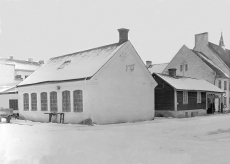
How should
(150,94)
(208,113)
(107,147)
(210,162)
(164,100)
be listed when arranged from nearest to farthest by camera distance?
(210,162) < (107,147) < (150,94) < (164,100) < (208,113)

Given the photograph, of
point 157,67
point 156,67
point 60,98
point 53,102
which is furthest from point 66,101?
point 156,67

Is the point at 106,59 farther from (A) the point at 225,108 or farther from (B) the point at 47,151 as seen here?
(A) the point at 225,108

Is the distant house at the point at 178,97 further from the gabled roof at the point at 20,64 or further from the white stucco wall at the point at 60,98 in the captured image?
the gabled roof at the point at 20,64

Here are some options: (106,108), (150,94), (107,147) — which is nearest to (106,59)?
(106,108)

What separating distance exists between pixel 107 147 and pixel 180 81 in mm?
19450

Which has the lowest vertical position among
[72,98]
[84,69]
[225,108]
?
[225,108]

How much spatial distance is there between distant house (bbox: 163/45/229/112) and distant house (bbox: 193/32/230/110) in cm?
18

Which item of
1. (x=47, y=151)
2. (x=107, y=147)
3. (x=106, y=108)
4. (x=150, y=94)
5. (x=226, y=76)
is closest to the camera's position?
(x=47, y=151)

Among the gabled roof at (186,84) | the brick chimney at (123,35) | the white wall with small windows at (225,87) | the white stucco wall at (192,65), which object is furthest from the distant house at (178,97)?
the white wall with small windows at (225,87)

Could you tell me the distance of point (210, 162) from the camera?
719 cm

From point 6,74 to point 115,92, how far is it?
90.6 feet

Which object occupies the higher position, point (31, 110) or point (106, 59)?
point (106, 59)

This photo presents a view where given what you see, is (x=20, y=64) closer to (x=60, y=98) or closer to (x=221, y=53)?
(x=221, y=53)

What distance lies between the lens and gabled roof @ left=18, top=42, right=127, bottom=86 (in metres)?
19.6
